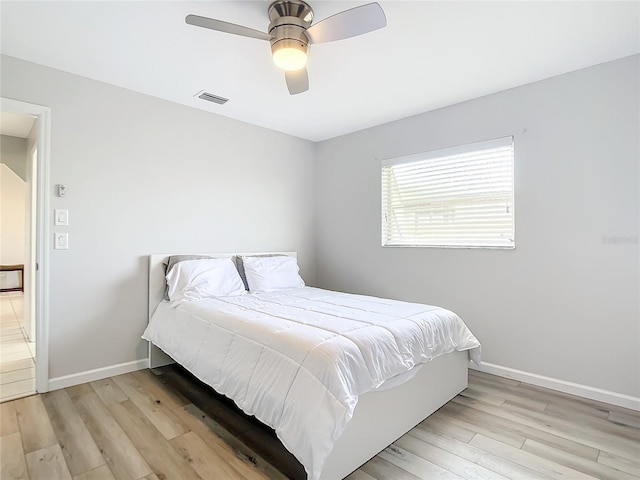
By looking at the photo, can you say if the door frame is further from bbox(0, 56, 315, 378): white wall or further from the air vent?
the air vent

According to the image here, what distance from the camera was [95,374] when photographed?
276 cm

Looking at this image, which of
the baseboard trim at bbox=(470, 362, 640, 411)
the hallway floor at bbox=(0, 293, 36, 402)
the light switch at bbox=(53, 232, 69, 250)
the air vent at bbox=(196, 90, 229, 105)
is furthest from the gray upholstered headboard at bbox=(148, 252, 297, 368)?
the baseboard trim at bbox=(470, 362, 640, 411)

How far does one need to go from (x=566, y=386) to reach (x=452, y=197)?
1800mm

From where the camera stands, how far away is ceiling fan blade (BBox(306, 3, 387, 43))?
5.21 feet

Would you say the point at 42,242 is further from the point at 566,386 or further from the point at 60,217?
the point at 566,386

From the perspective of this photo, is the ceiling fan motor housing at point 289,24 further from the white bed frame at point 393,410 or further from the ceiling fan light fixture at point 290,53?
the white bed frame at point 393,410

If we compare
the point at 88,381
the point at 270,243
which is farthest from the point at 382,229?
the point at 88,381

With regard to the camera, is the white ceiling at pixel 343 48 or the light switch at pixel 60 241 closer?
the white ceiling at pixel 343 48

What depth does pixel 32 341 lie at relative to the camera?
12.1 feet

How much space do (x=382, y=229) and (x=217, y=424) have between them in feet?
8.31

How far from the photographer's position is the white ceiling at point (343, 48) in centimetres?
191

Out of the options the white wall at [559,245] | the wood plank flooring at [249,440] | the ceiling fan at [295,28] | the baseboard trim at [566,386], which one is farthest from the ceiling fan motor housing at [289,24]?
the baseboard trim at [566,386]

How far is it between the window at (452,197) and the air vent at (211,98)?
180 cm

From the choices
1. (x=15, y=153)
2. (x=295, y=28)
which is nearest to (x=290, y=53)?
(x=295, y=28)
